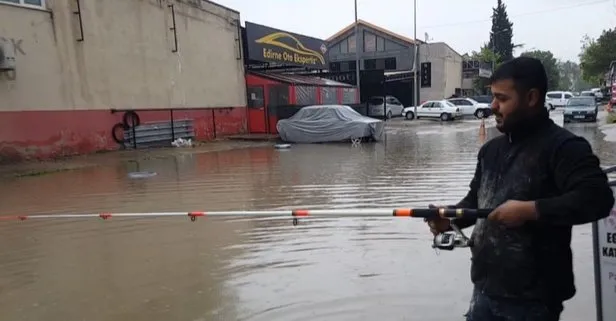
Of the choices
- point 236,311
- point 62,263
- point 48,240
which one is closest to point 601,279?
point 236,311

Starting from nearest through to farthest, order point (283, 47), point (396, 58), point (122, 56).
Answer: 1. point (122, 56)
2. point (283, 47)
3. point (396, 58)

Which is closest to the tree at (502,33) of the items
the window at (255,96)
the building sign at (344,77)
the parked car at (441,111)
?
the parked car at (441,111)

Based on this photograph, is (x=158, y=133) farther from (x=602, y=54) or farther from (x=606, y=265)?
(x=602, y=54)

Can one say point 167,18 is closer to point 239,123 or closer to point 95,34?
point 95,34

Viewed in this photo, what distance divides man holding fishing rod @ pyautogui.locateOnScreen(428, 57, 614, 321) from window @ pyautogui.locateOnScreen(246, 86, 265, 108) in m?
21.9

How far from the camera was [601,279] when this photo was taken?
2564 mm

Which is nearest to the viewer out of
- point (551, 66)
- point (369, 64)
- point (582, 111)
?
point (582, 111)

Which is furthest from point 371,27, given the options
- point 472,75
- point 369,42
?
point 472,75

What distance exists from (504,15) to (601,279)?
288ft

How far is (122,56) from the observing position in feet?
56.6

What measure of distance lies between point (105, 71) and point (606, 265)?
16560 mm

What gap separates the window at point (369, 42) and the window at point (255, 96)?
27.6 meters

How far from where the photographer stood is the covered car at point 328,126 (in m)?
18.2

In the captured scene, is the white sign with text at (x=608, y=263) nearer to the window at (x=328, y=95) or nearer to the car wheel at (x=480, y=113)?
the window at (x=328, y=95)
